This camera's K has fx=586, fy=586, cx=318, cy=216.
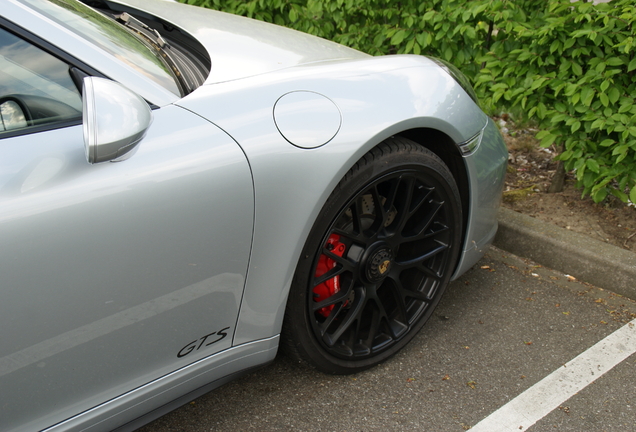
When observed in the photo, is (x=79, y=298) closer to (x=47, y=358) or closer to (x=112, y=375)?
(x=47, y=358)

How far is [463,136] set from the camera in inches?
87.4

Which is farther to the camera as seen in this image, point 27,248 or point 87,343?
point 87,343

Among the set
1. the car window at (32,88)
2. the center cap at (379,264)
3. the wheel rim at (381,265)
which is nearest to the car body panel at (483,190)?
the wheel rim at (381,265)

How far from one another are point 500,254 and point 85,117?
244 centimetres

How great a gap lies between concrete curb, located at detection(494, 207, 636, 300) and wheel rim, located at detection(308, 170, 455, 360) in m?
0.93

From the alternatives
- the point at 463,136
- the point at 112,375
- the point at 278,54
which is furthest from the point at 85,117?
the point at 463,136

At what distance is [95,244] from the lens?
4.42ft

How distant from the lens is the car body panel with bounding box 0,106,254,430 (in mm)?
1291

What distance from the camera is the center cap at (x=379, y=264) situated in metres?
2.07

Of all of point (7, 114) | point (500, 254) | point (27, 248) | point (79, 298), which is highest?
point (7, 114)

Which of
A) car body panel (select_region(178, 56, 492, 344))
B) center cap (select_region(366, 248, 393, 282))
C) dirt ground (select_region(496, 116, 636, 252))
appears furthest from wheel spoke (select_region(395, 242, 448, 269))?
dirt ground (select_region(496, 116, 636, 252))

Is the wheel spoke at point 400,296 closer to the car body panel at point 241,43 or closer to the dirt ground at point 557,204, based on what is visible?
the car body panel at point 241,43

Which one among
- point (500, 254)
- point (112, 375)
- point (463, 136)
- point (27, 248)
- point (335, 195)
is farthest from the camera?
point (500, 254)

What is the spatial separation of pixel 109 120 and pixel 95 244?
0.28m
